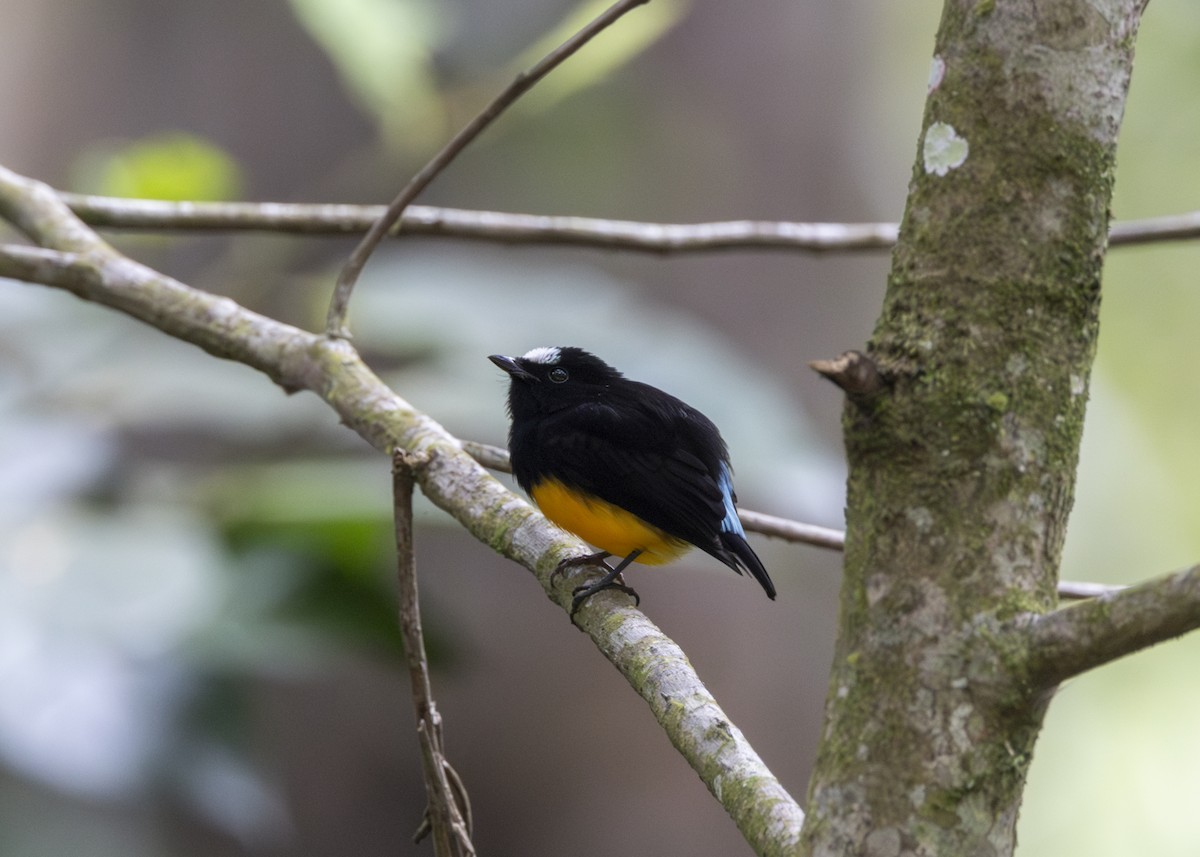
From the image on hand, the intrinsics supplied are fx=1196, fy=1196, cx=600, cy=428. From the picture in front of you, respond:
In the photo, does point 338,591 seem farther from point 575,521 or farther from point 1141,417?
point 1141,417

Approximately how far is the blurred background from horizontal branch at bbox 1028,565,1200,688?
5.63 ft

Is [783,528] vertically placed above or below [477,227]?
below

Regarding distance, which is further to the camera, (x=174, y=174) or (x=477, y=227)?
(x=174, y=174)

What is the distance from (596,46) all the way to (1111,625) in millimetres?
3233

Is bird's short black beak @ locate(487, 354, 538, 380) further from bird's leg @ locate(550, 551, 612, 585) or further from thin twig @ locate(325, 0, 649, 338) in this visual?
bird's leg @ locate(550, 551, 612, 585)

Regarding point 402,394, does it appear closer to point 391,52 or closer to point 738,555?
point 391,52

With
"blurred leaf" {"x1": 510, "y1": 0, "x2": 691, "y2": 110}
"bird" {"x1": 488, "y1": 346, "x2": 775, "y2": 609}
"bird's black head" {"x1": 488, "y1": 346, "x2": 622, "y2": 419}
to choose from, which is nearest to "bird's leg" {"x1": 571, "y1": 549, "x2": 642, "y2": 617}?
"bird" {"x1": 488, "y1": 346, "x2": 775, "y2": 609}

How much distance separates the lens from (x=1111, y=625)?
95 centimetres

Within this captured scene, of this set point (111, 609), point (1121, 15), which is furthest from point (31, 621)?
point (1121, 15)

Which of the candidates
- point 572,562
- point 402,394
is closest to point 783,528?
point 572,562

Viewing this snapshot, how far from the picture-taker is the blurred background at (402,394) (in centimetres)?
324

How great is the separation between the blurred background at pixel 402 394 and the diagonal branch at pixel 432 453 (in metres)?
0.93

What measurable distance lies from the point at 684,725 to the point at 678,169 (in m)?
4.18

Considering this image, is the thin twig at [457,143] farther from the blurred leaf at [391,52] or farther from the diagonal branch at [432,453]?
the blurred leaf at [391,52]
